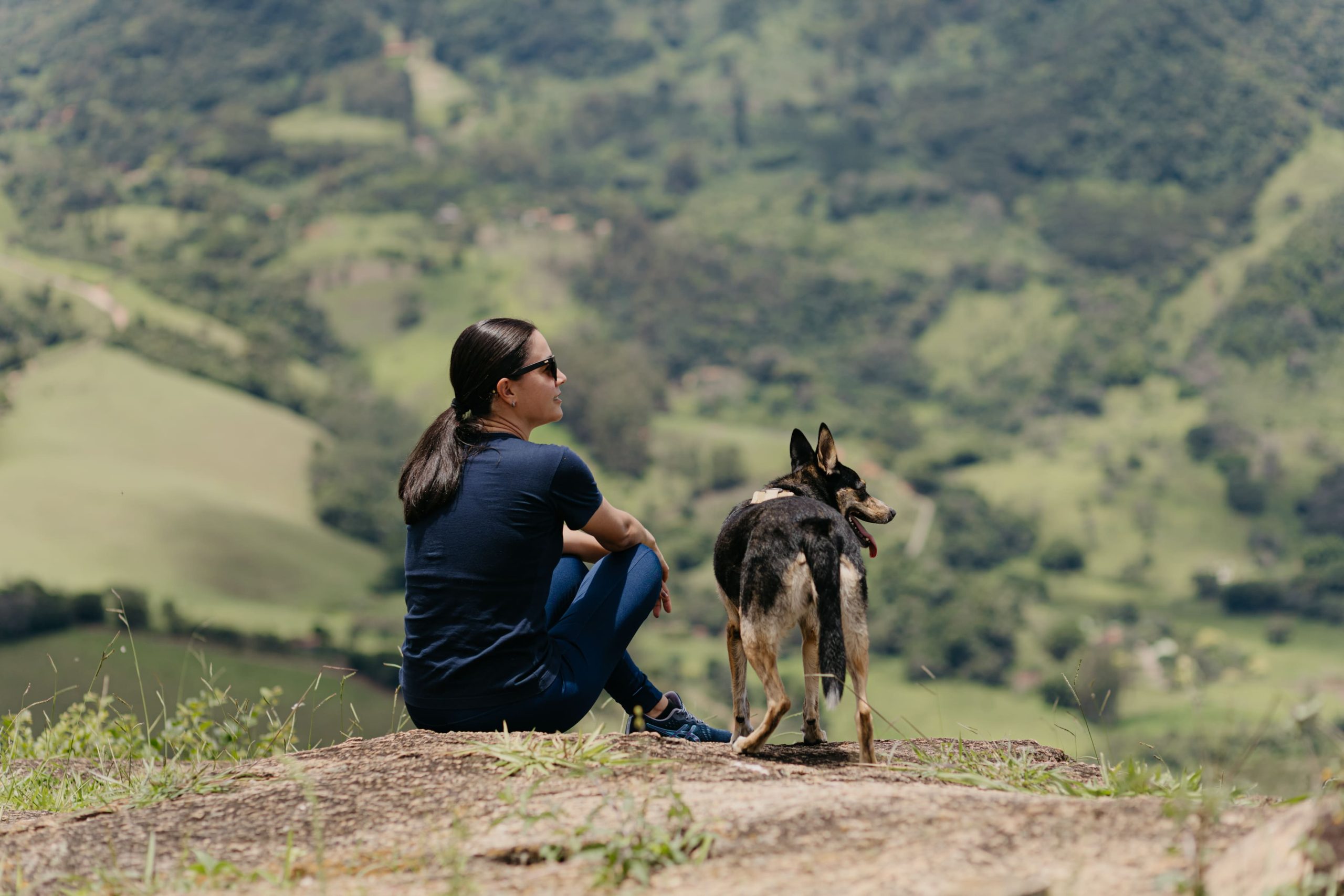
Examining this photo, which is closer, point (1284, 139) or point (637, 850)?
point (637, 850)

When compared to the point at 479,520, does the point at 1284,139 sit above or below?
above

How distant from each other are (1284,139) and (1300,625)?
7854cm

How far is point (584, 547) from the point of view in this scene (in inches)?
198

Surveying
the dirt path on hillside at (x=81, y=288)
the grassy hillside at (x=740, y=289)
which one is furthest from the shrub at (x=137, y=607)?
the dirt path on hillside at (x=81, y=288)

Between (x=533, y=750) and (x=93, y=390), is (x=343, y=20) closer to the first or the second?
(x=93, y=390)

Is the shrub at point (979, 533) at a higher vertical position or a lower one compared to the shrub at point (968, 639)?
higher

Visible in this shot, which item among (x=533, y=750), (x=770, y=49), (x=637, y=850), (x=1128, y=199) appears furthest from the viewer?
(x=770, y=49)

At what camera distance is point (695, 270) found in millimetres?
128625

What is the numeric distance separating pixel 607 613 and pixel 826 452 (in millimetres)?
1155

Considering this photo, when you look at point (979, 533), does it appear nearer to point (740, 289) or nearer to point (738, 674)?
point (740, 289)

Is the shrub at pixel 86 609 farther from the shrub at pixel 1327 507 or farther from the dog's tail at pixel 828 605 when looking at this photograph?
the shrub at pixel 1327 507

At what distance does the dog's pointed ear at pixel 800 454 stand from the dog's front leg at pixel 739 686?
2.55 feet

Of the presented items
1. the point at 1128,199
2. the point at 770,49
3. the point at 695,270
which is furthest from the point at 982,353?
the point at 770,49

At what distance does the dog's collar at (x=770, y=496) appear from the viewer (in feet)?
16.0
